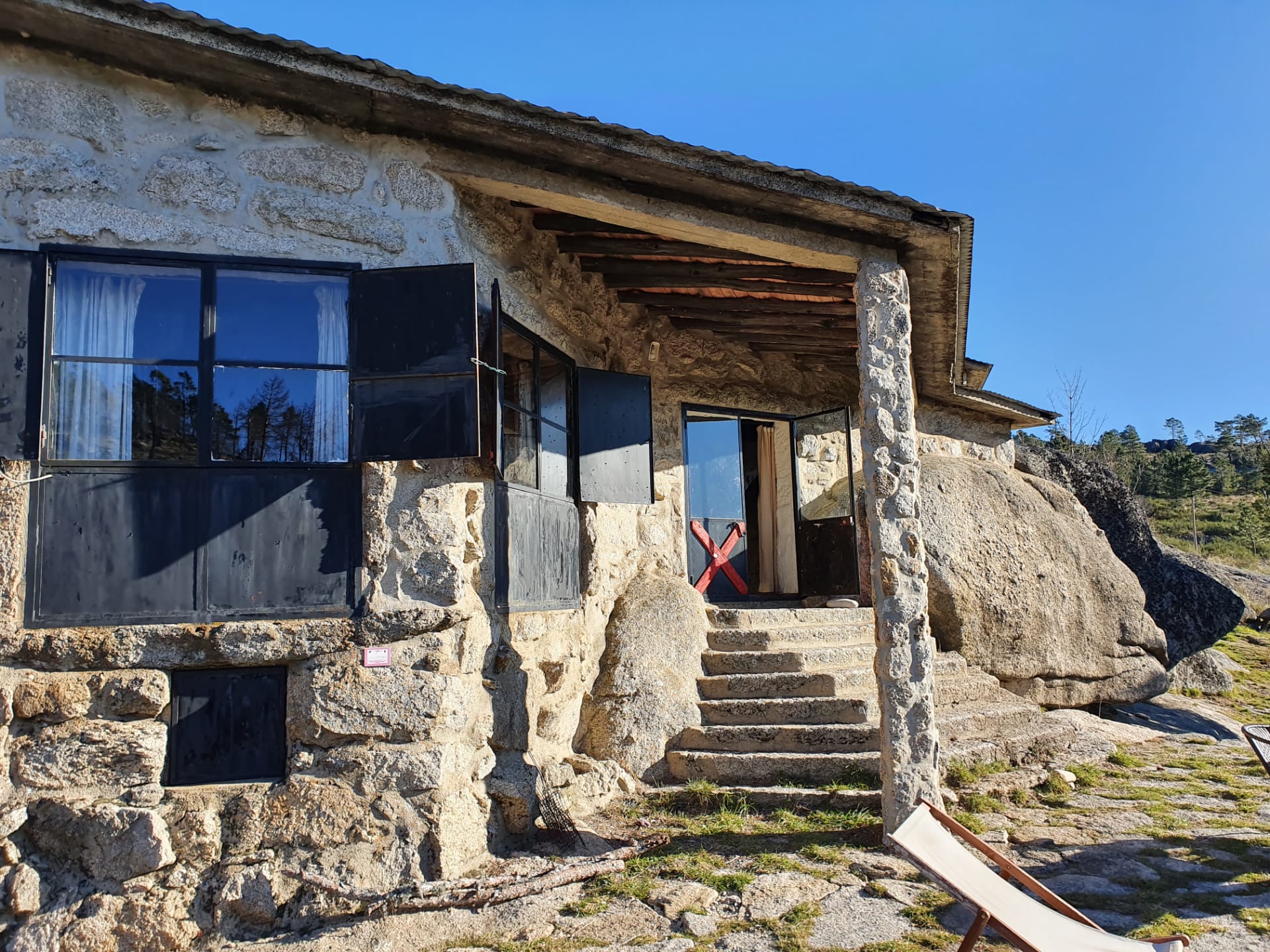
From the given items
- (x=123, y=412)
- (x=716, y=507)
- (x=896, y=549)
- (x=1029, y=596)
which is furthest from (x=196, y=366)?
(x=1029, y=596)

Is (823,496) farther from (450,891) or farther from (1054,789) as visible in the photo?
(450,891)

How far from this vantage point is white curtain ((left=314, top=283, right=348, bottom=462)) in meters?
4.79

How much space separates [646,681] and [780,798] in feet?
4.23

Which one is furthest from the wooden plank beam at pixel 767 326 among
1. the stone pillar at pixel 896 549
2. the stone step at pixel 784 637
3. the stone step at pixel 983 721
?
the stone step at pixel 983 721

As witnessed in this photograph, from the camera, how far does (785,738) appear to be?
6148mm

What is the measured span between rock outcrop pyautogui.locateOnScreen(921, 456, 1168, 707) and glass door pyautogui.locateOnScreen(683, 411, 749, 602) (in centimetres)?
179

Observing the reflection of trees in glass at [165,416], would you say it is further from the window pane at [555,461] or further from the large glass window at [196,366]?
the window pane at [555,461]

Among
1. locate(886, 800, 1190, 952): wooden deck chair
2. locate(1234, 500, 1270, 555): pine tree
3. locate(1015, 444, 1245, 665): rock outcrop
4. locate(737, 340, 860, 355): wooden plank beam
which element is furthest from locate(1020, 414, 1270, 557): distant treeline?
locate(886, 800, 1190, 952): wooden deck chair

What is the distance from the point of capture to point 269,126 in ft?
16.2

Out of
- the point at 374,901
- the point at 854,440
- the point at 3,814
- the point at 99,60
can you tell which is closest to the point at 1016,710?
the point at 854,440

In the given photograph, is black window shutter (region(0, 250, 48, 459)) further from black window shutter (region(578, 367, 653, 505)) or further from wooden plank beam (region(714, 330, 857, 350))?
wooden plank beam (region(714, 330, 857, 350))

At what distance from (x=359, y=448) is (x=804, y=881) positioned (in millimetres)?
3144

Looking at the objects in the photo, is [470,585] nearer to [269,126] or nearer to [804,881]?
[804,881]

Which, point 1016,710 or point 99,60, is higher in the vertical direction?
point 99,60
